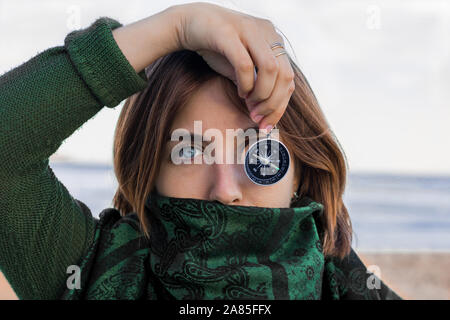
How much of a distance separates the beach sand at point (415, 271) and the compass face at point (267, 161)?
4112 millimetres

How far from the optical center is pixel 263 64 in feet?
4.02

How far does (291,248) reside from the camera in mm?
1495

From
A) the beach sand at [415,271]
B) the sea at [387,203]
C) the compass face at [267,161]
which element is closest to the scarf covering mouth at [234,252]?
the compass face at [267,161]

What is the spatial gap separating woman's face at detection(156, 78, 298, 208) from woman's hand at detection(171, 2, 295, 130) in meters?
0.12

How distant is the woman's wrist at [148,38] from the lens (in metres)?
1.28

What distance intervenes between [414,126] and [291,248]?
18.1 metres

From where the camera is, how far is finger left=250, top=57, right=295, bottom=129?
4.20ft

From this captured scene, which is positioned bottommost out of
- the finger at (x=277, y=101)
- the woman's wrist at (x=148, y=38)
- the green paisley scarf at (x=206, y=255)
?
the green paisley scarf at (x=206, y=255)

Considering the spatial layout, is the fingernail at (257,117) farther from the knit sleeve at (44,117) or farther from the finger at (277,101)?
the knit sleeve at (44,117)

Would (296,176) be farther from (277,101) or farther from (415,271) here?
(415,271)

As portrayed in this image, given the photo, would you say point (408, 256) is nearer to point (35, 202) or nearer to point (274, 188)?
point (274, 188)

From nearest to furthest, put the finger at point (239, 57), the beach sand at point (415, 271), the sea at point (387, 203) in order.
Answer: the finger at point (239, 57), the beach sand at point (415, 271), the sea at point (387, 203)

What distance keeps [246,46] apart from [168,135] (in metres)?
0.41

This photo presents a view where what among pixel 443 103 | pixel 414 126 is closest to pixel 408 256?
pixel 414 126
